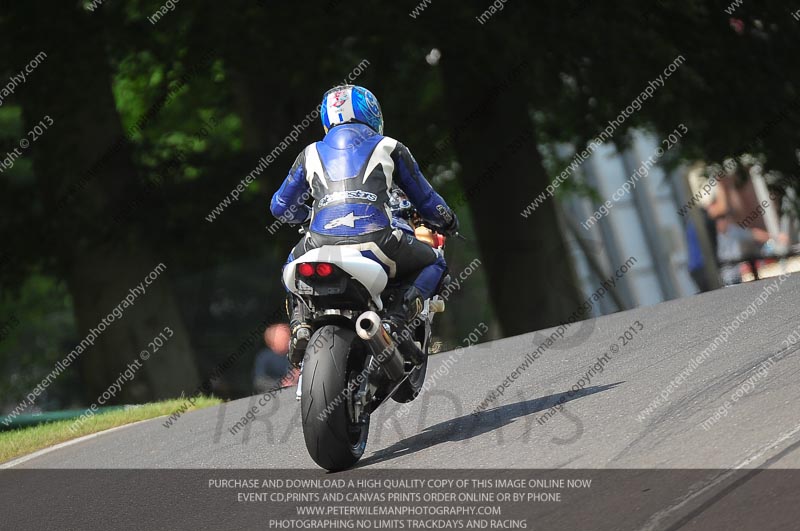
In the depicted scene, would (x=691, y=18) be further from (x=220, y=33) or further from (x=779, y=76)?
(x=220, y=33)

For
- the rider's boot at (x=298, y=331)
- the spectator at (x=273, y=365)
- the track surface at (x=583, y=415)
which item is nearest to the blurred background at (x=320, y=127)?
the spectator at (x=273, y=365)

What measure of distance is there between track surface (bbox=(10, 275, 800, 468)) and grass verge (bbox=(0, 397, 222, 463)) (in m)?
0.39

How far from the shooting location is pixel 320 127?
19.7 meters

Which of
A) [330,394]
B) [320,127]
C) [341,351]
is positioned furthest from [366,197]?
[320,127]

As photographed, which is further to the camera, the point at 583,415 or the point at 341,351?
the point at 583,415

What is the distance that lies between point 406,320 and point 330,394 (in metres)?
0.87

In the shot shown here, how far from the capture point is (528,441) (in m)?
7.39

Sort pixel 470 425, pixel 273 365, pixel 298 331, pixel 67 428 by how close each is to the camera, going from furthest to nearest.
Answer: pixel 273 365
pixel 67 428
pixel 470 425
pixel 298 331

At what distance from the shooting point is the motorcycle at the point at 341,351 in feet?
23.7

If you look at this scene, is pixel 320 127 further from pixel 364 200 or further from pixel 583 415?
pixel 583 415

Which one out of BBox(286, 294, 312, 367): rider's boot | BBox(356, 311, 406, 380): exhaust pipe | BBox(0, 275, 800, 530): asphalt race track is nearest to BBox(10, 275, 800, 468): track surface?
BBox(0, 275, 800, 530): asphalt race track

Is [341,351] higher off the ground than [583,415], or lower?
higher

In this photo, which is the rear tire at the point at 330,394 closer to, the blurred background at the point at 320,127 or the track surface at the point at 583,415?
the track surface at the point at 583,415
